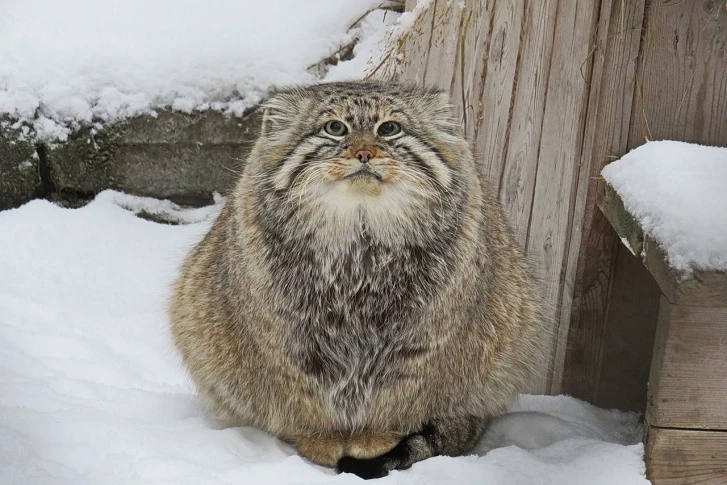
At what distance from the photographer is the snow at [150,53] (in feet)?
18.2

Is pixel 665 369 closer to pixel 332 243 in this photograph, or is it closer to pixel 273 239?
pixel 332 243

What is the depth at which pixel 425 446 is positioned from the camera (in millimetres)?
3283

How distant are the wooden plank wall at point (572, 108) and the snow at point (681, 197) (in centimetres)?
38

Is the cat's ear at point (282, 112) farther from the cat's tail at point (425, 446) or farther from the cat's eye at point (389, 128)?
the cat's tail at point (425, 446)

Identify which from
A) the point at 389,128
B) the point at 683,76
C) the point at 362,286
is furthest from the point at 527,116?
the point at 362,286

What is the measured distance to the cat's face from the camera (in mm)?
2984

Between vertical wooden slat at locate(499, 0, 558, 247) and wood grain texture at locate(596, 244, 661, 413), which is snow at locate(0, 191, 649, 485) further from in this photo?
vertical wooden slat at locate(499, 0, 558, 247)

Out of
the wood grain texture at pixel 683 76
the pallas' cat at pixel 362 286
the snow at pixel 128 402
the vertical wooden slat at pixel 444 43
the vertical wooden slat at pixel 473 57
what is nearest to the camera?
the snow at pixel 128 402

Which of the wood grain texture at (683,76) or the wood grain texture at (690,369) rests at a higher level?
the wood grain texture at (683,76)

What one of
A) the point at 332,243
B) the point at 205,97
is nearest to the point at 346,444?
the point at 332,243

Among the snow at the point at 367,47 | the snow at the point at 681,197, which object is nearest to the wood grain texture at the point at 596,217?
the snow at the point at 681,197

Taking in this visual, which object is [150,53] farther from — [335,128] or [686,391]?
[686,391]

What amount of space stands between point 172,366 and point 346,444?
4.93 ft

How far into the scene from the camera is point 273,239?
3203mm
